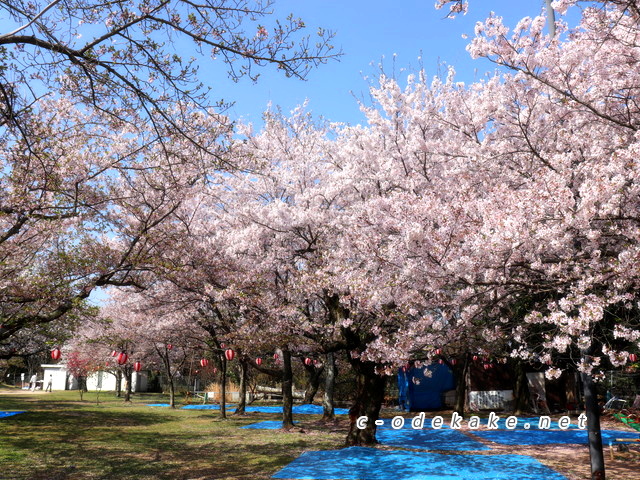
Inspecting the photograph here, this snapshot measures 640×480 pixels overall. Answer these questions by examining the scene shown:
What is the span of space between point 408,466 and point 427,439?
4321mm

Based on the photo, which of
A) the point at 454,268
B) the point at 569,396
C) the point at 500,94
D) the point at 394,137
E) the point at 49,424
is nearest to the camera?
the point at 454,268

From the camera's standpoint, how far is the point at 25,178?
884cm

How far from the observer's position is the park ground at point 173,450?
946cm

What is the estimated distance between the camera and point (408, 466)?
31.4 ft

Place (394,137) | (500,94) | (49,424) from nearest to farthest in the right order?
(500,94) < (394,137) < (49,424)

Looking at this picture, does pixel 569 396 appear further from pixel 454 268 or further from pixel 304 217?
pixel 454 268

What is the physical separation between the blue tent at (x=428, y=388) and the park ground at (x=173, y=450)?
4595 mm

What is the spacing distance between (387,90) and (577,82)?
226 inches

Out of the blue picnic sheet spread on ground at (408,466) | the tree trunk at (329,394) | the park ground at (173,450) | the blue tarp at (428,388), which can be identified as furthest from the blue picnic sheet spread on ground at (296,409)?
the blue picnic sheet spread on ground at (408,466)

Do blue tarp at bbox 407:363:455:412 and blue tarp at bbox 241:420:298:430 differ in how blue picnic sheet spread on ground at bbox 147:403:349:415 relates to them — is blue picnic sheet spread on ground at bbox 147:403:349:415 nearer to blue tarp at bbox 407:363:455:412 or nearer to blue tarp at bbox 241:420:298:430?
blue tarp at bbox 407:363:455:412

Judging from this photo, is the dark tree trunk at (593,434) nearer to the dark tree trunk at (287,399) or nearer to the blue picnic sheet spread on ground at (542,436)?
the blue picnic sheet spread on ground at (542,436)

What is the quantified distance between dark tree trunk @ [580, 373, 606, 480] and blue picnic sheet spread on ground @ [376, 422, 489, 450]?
375 cm

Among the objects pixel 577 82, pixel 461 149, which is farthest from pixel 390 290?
pixel 577 82

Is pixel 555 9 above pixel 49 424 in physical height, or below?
above
